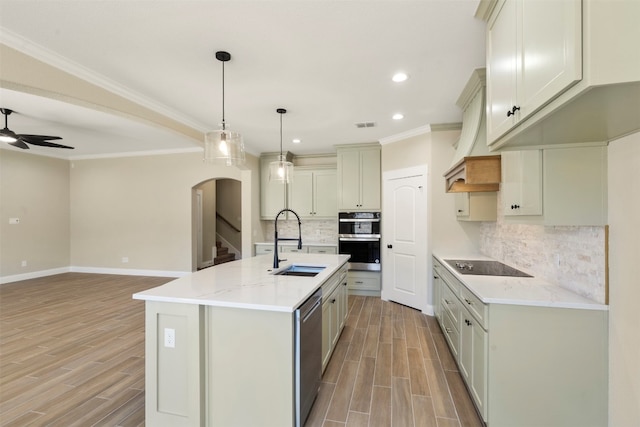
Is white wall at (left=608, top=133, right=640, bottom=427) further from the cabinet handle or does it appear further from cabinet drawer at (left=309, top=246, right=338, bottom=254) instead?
cabinet drawer at (left=309, top=246, right=338, bottom=254)

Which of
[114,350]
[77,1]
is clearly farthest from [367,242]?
[77,1]

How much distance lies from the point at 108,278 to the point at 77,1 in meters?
6.04

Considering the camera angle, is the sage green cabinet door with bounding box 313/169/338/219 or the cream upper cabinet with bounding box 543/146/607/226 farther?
the sage green cabinet door with bounding box 313/169/338/219

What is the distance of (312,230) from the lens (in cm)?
589

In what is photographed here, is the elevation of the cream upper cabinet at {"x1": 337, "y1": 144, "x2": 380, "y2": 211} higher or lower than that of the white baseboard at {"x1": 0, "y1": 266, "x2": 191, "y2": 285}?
higher

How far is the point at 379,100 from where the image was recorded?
125 inches

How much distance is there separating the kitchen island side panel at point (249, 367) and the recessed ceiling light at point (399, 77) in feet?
7.58

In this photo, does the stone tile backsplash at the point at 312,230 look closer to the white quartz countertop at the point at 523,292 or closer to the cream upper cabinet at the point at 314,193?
the cream upper cabinet at the point at 314,193

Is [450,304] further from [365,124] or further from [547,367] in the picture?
[365,124]

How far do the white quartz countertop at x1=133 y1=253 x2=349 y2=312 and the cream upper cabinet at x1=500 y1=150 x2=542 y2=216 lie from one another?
1591 mm

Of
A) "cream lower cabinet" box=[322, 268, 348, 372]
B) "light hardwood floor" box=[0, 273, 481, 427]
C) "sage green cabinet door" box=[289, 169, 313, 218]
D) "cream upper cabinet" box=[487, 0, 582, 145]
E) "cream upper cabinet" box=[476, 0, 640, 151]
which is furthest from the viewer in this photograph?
"sage green cabinet door" box=[289, 169, 313, 218]

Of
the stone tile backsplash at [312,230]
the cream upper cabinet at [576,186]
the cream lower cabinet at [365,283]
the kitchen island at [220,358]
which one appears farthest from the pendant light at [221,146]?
the stone tile backsplash at [312,230]

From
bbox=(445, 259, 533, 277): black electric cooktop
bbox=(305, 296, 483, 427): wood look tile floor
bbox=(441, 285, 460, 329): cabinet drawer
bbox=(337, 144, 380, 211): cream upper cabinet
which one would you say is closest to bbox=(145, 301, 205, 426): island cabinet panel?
bbox=(305, 296, 483, 427): wood look tile floor

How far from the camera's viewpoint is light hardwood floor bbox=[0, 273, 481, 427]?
77.9 inches
